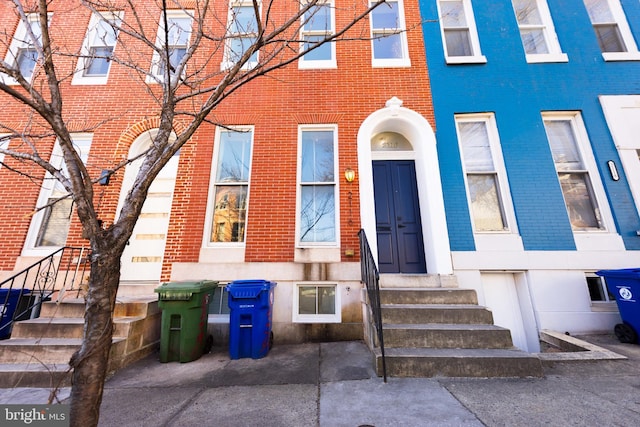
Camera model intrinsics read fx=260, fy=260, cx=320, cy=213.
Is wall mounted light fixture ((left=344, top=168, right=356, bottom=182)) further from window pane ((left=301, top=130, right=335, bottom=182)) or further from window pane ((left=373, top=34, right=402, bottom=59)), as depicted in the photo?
window pane ((left=373, top=34, right=402, bottom=59))

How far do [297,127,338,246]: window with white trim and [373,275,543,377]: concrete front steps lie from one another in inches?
68.9

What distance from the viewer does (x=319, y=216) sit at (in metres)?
5.51

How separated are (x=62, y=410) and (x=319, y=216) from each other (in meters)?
4.29

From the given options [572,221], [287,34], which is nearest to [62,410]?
[287,34]

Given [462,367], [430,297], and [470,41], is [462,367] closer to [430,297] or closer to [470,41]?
[430,297]

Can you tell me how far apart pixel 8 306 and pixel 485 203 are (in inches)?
354

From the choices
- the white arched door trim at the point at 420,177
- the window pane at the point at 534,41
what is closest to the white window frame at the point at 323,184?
the white arched door trim at the point at 420,177

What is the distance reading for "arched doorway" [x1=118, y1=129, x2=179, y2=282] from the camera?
5426 mm

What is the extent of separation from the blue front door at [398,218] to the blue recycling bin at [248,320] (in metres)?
2.50

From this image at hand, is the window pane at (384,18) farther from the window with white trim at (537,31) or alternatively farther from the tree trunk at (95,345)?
the tree trunk at (95,345)

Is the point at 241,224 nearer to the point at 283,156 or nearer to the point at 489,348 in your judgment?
the point at 283,156

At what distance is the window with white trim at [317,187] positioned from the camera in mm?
5406

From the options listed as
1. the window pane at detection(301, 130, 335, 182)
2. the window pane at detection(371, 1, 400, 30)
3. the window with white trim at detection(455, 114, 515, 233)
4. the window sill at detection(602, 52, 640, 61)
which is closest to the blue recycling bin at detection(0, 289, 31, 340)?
the window pane at detection(301, 130, 335, 182)

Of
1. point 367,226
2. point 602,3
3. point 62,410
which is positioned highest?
point 602,3
